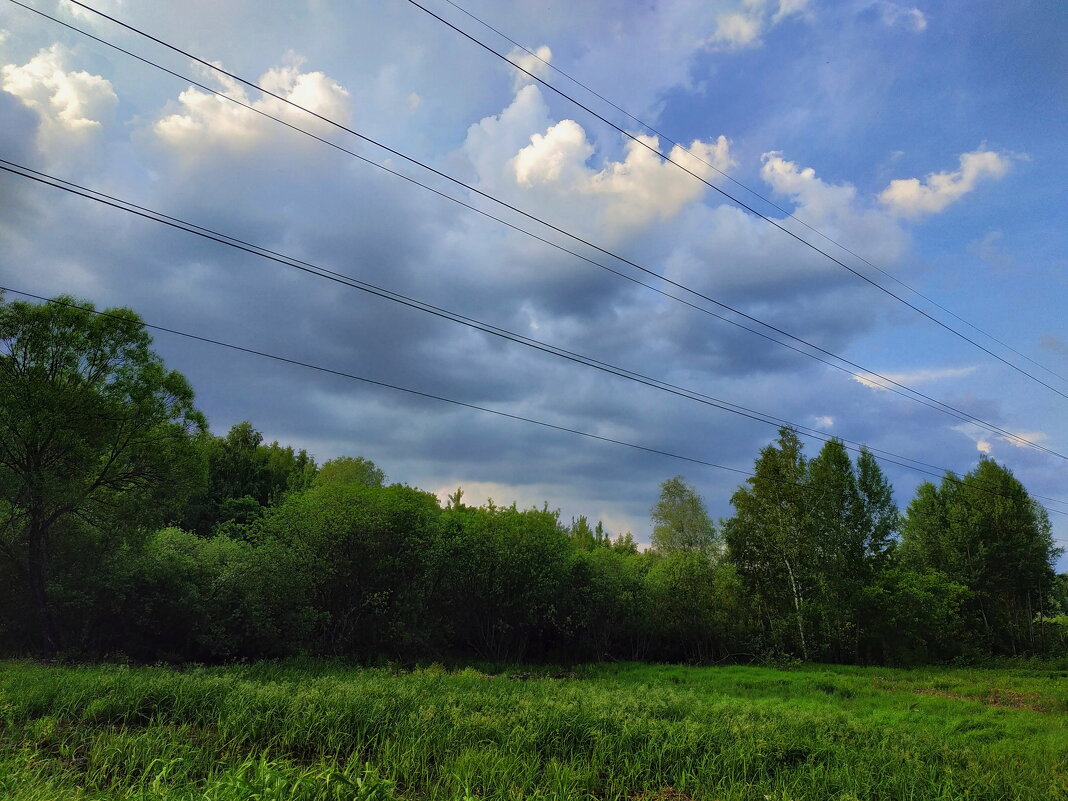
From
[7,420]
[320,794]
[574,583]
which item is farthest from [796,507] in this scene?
[7,420]

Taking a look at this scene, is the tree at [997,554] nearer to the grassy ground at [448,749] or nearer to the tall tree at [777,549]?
the tall tree at [777,549]

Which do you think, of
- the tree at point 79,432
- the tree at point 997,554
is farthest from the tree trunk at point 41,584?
the tree at point 997,554

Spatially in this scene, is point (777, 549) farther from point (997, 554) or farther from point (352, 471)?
point (352, 471)

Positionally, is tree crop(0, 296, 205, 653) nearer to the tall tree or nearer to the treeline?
the treeline

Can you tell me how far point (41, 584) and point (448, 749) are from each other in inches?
671

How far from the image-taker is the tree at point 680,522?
4591cm

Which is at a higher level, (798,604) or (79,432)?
(79,432)

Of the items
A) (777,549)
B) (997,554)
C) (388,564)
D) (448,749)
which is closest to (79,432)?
(388,564)

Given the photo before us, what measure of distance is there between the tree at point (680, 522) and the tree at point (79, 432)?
35595 millimetres

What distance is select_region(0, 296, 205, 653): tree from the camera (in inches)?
674

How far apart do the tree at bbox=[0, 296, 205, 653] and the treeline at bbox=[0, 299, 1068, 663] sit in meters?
0.06

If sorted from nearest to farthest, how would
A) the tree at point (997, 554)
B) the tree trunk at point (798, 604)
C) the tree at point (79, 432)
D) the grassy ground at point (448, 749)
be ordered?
the grassy ground at point (448, 749) → the tree at point (79, 432) → the tree trunk at point (798, 604) → the tree at point (997, 554)

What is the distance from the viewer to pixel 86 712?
804cm

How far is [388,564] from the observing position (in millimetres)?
22438
